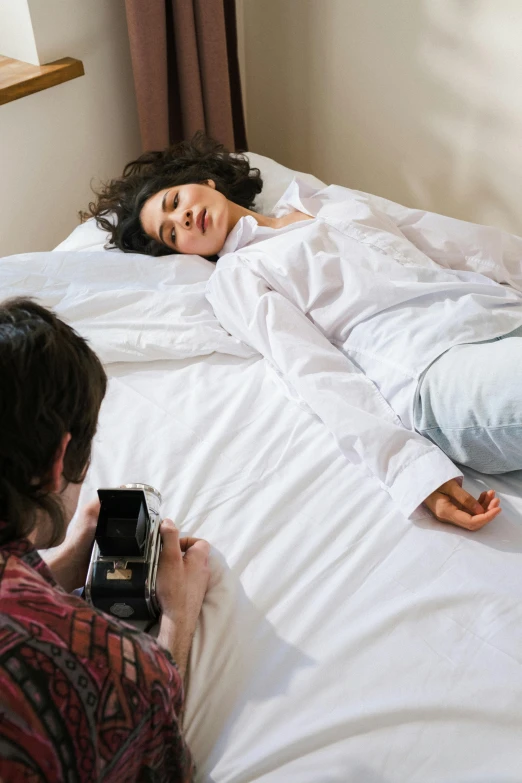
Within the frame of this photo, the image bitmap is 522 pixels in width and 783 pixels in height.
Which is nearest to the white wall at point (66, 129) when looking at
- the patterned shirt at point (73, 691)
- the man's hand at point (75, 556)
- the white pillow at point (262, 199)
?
the white pillow at point (262, 199)

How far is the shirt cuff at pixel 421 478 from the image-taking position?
1029 mm

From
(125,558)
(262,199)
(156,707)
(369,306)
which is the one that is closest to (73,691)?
(156,707)

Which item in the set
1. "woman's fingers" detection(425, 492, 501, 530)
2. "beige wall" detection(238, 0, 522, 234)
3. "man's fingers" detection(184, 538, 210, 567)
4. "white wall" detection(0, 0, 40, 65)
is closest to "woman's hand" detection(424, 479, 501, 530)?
"woman's fingers" detection(425, 492, 501, 530)

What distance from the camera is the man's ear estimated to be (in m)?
0.68

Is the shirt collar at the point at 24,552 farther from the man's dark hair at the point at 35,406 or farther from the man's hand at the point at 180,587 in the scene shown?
the man's hand at the point at 180,587

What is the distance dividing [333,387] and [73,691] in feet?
2.43

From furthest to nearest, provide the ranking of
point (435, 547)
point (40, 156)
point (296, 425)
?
point (40, 156)
point (296, 425)
point (435, 547)

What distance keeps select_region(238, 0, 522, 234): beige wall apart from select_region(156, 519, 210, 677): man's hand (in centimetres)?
149

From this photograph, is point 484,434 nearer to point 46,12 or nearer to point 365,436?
point 365,436

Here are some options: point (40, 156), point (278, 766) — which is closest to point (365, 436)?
point (278, 766)

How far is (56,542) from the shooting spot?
0.76 metres

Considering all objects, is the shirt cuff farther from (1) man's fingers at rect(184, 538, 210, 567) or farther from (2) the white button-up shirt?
(1) man's fingers at rect(184, 538, 210, 567)

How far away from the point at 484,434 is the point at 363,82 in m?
1.42

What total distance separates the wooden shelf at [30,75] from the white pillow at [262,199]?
0.33 meters
